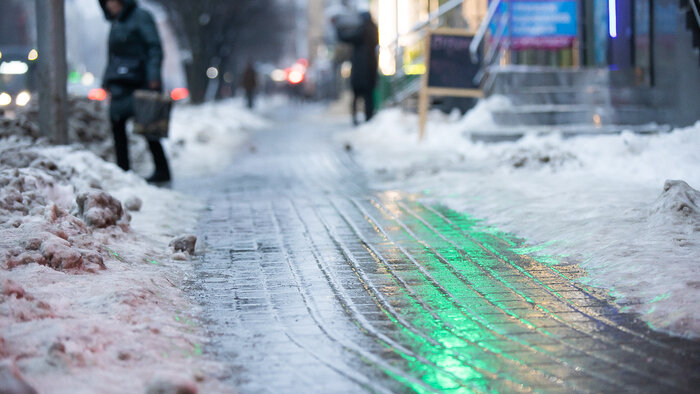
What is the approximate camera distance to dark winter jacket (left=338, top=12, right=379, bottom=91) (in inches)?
763

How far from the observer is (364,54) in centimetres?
1956

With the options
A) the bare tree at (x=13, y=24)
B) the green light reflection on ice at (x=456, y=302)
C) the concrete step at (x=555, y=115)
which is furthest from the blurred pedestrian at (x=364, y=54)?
the bare tree at (x=13, y=24)

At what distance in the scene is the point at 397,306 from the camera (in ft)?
15.4

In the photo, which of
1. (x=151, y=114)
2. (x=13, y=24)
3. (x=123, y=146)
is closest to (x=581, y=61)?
(x=151, y=114)

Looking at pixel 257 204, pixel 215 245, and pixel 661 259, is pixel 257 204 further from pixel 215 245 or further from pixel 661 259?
pixel 661 259

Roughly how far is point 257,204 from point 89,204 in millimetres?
2483

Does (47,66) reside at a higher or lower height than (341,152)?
higher

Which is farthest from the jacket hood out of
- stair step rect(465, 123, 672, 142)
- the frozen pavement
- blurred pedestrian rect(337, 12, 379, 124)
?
blurred pedestrian rect(337, 12, 379, 124)

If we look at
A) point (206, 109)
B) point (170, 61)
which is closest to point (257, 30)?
point (206, 109)

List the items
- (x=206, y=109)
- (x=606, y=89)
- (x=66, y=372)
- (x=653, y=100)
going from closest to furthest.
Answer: (x=66, y=372)
(x=653, y=100)
(x=606, y=89)
(x=206, y=109)

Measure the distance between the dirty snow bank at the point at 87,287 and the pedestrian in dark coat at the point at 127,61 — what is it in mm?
1937

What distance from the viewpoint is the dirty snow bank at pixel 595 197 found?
15.9 ft

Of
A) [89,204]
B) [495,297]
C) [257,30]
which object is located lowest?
[495,297]

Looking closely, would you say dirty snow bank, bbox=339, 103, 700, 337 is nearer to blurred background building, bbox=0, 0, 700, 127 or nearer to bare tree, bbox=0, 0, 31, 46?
blurred background building, bbox=0, 0, 700, 127
